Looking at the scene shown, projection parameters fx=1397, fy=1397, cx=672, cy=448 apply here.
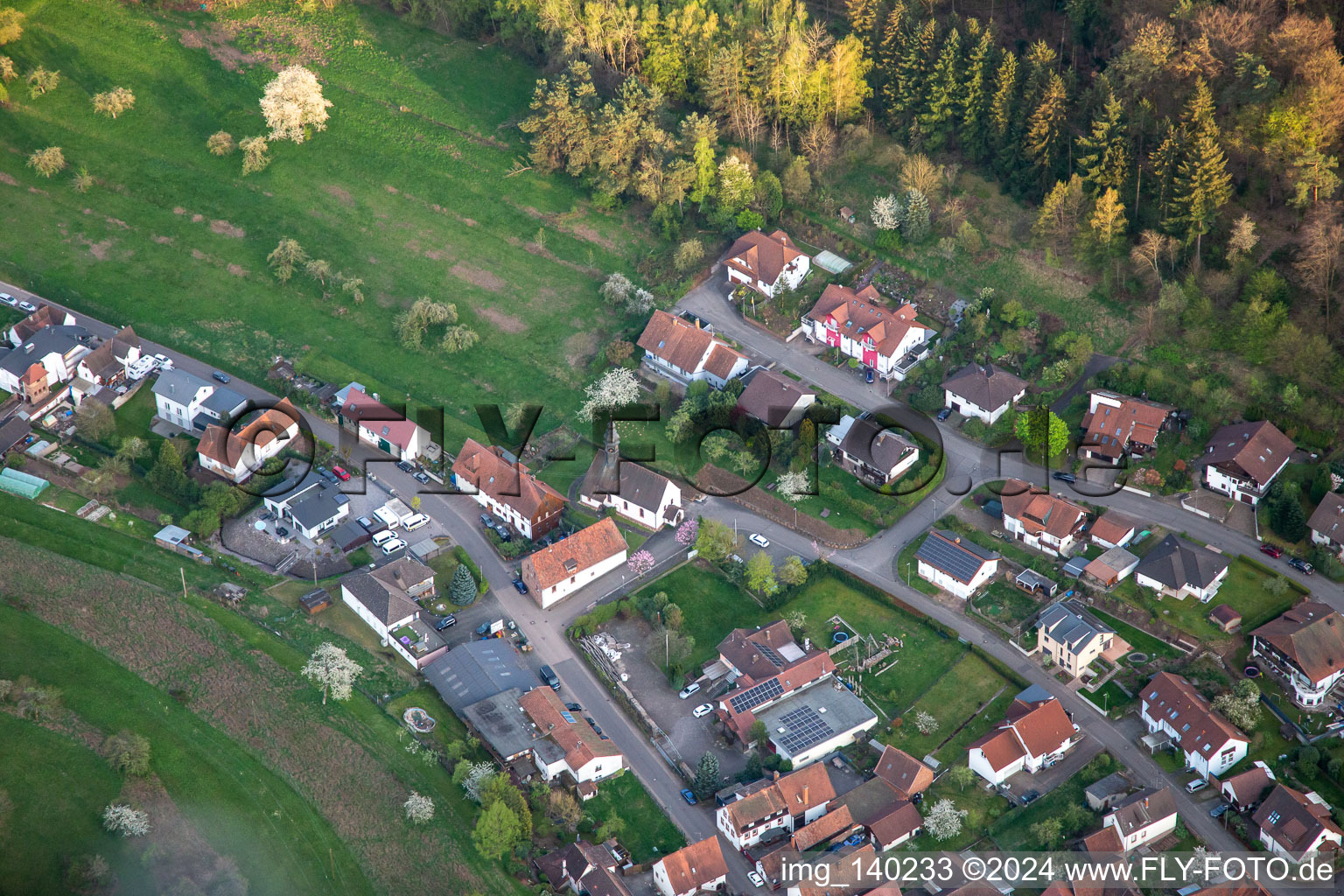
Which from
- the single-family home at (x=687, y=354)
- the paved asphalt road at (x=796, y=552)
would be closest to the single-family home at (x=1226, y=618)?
the paved asphalt road at (x=796, y=552)

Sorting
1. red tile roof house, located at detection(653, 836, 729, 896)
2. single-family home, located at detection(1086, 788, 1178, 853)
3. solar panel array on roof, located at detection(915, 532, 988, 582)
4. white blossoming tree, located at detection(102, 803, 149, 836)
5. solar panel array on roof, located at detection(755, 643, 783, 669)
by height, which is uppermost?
solar panel array on roof, located at detection(915, 532, 988, 582)

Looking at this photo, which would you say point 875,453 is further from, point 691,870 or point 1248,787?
point 691,870

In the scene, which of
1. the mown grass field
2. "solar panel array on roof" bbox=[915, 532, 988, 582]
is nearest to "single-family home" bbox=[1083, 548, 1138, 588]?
"solar panel array on roof" bbox=[915, 532, 988, 582]

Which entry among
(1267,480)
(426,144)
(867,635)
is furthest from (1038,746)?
(426,144)

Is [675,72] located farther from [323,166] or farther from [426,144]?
[323,166]

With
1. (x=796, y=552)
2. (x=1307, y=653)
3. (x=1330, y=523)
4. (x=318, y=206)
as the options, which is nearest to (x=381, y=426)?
(x=318, y=206)

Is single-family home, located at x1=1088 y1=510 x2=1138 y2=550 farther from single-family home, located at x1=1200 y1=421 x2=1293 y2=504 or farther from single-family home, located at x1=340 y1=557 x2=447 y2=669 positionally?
single-family home, located at x1=340 y1=557 x2=447 y2=669
